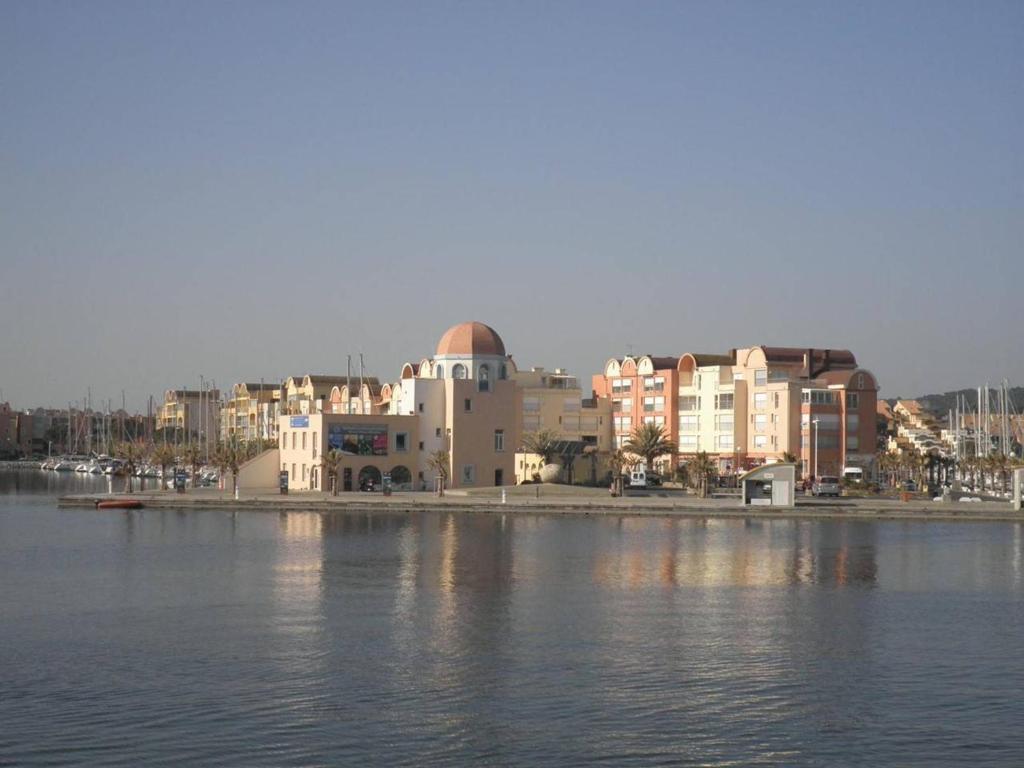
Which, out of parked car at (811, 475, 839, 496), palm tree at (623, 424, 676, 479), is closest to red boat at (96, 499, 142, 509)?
palm tree at (623, 424, 676, 479)

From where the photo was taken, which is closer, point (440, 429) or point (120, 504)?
point (120, 504)

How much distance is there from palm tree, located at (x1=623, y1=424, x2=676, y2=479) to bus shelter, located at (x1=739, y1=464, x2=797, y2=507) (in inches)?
728

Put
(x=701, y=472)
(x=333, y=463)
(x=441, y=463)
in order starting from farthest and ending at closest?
(x=441, y=463), (x=701, y=472), (x=333, y=463)

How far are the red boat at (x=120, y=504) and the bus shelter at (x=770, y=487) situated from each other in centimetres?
3451

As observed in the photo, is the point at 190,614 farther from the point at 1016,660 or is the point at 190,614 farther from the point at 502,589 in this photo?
the point at 1016,660

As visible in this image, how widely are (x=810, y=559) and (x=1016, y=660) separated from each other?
22.3 meters

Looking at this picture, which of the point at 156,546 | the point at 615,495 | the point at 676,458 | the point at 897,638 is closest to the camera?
the point at 897,638

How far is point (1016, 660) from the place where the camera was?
30.4 metres

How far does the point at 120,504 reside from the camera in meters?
79.9

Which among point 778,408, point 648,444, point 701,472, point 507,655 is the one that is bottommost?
point 507,655

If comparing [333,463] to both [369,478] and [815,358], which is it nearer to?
[369,478]

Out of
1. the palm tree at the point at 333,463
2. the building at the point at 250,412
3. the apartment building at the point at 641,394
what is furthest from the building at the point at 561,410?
the building at the point at 250,412

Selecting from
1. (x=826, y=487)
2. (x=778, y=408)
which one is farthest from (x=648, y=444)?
(x=826, y=487)

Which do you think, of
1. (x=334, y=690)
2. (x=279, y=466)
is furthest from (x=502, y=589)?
(x=279, y=466)
